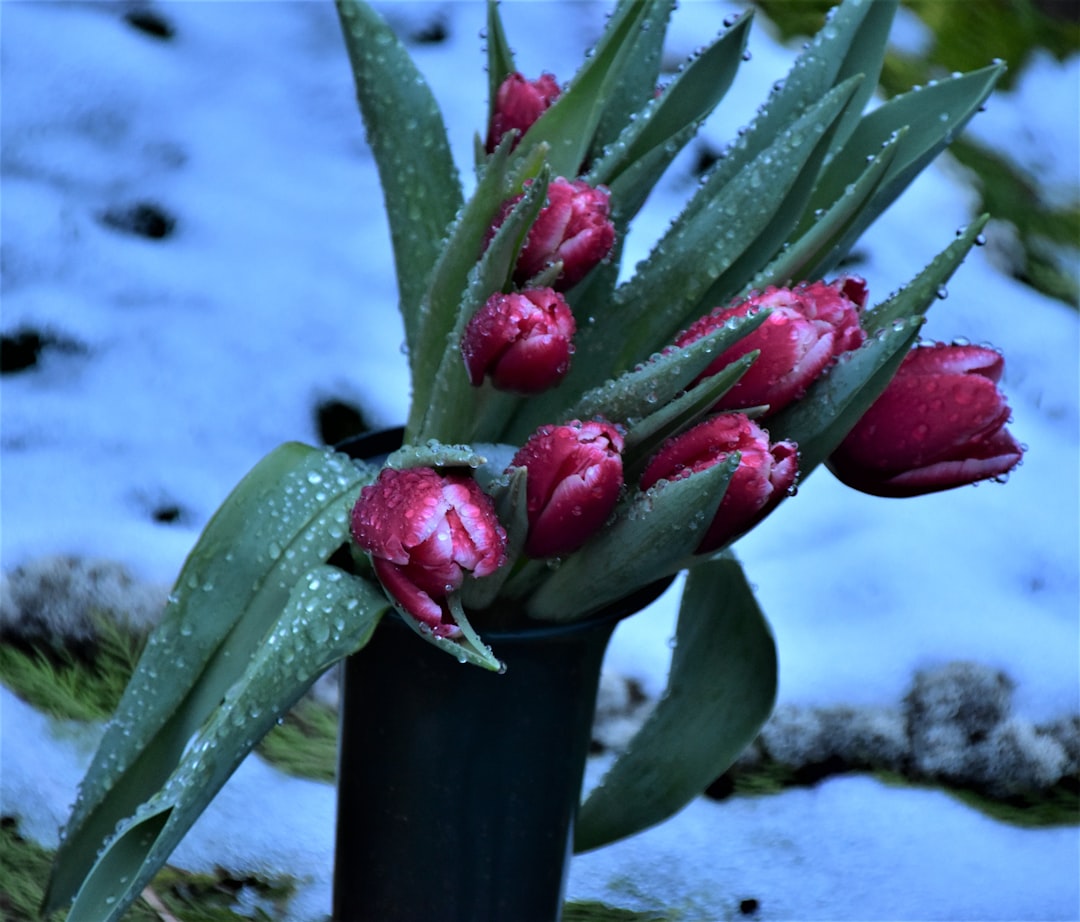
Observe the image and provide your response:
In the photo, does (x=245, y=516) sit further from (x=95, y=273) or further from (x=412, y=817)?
(x=95, y=273)

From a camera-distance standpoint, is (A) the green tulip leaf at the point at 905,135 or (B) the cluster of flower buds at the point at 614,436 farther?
(A) the green tulip leaf at the point at 905,135

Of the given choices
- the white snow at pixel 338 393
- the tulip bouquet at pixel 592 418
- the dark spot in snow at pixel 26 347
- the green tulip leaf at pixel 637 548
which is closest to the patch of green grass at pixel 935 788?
the white snow at pixel 338 393

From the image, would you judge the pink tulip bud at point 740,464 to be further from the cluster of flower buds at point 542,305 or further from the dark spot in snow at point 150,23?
the dark spot in snow at point 150,23

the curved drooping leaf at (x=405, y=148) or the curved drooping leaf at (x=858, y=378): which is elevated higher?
the curved drooping leaf at (x=405, y=148)

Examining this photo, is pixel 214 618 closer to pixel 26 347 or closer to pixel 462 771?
pixel 462 771

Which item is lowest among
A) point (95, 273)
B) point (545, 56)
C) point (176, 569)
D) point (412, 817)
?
point (412, 817)

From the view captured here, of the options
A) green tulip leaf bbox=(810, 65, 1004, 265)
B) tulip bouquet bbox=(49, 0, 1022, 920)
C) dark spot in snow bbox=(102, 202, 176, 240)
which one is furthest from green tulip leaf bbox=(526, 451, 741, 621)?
dark spot in snow bbox=(102, 202, 176, 240)

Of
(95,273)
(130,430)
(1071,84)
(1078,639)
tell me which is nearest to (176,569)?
(130,430)

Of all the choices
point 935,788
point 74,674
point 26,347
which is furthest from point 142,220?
point 935,788
